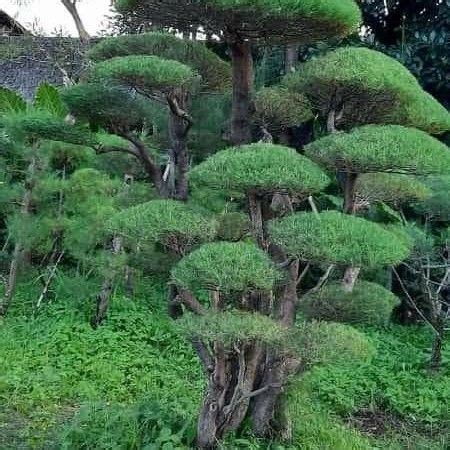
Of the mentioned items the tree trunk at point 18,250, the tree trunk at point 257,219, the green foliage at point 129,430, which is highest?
the tree trunk at point 257,219

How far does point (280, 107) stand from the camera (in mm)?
3104

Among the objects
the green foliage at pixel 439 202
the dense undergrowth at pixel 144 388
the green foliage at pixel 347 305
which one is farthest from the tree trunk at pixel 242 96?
the dense undergrowth at pixel 144 388

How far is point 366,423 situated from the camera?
4.01 m

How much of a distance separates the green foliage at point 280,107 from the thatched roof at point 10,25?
21.0 feet

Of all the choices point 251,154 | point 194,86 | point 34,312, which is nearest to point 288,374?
point 251,154

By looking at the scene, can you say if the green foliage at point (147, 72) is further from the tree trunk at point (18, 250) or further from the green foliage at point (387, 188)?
the tree trunk at point (18, 250)

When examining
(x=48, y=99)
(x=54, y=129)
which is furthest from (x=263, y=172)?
(x=48, y=99)

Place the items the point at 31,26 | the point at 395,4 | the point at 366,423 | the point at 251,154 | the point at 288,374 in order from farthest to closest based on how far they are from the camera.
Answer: the point at 31,26
the point at 395,4
the point at 366,423
the point at 288,374
the point at 251,154

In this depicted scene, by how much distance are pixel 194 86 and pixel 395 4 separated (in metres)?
3.82

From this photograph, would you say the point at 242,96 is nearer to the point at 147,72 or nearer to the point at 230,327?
the point at 147,72

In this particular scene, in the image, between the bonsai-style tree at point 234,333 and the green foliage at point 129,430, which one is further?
the green foliage at point 129,430

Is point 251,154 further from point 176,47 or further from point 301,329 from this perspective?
point 176,47

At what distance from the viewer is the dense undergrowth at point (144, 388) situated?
3260 millimetres

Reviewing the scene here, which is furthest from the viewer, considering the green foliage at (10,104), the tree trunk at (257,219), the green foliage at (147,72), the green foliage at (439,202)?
the green foliage at (10,104)
